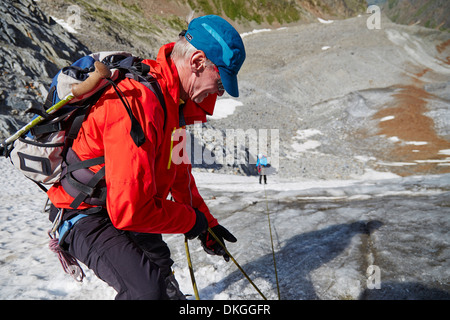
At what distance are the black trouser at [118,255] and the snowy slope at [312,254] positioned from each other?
1.61 meters

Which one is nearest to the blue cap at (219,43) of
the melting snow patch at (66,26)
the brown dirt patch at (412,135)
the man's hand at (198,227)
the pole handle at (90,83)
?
the pole handle at (90,83)

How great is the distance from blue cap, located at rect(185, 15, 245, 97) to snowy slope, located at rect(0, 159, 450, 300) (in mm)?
2442

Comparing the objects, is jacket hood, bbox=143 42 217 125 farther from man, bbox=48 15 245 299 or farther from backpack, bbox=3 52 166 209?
backpack, bbox=3 52 166 209

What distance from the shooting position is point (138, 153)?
1.89 m

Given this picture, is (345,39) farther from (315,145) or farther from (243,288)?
(243,288)

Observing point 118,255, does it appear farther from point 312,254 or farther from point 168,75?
point 312,254

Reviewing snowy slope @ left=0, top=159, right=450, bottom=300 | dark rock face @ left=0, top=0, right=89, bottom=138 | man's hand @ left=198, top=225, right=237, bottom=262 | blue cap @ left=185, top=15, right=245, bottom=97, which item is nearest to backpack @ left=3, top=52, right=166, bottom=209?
blue cap @ left=185, top=15, right=245, bottom=97

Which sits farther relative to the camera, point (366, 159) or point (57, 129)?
point (366, 159)

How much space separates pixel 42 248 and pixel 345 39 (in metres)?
54.7

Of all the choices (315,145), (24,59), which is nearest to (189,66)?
(24,59)

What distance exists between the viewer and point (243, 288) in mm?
3629

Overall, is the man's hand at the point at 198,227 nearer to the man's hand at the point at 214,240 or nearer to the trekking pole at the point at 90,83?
the man's hand at the point at 214,240

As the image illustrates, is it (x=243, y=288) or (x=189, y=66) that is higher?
(x=189, y=66)
